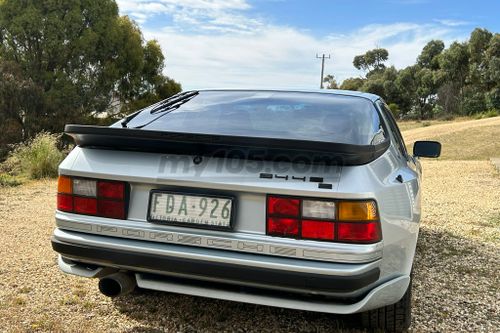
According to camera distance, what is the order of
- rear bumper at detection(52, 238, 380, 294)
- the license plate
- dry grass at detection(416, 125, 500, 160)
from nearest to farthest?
rear bumper at detection(52, 238, 380, 294) → the license plate → dry grass at detection(416, 125, 500, 160)

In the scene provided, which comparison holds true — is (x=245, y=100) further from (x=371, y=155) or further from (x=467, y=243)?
(x=467, y=243)

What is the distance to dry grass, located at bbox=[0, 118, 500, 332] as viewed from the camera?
286 cm

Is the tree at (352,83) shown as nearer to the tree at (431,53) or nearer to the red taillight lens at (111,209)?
the tree at (431,53)

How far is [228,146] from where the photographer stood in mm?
2252

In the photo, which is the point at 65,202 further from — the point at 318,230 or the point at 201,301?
the point at 318,230

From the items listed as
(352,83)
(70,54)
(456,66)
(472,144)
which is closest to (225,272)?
(472,144)

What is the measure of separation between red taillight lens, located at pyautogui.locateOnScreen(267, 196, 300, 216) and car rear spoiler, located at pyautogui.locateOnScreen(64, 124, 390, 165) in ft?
0.64

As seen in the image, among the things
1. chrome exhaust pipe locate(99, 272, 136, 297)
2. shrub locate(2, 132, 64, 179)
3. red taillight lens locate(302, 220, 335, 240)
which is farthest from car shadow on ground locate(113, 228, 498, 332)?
shrub locate(2, 132, 64, 179)

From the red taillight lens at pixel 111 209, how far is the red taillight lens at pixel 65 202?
178mm

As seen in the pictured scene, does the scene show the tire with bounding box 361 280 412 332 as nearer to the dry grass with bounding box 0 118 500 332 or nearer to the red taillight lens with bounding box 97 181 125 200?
the dry grass with bounding box 0 118 500 332

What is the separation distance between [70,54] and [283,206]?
25.8 m

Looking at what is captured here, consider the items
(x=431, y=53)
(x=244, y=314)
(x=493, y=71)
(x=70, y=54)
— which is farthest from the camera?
(x=431, y=53)

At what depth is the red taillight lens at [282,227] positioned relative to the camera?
2.13 metres

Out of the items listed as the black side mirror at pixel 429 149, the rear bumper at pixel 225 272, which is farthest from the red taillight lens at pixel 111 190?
the black side mirror at pixel 429 149
